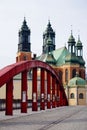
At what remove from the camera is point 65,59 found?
102 metres

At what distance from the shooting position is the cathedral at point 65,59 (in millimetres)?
95938

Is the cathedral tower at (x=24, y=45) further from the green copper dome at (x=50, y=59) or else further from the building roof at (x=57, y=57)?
the green copper dome at (x=50, y=59)

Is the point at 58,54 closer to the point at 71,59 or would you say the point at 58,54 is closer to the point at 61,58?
the point at 61,58

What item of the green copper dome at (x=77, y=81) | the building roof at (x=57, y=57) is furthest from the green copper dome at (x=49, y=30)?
the green copper dome at (x=77, y=81)

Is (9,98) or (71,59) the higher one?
(71,59)

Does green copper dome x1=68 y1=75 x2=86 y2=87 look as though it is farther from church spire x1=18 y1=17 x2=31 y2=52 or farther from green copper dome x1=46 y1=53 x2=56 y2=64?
church spire x1=18 y1=17 x2=31 y2=52

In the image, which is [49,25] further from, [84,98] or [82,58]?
[84,98]

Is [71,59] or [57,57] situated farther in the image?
[57,57]

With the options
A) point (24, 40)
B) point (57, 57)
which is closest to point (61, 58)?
point (57, 57)

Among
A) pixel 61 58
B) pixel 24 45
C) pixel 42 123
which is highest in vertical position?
pixel 24 45

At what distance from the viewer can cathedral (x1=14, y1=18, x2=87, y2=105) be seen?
315ft

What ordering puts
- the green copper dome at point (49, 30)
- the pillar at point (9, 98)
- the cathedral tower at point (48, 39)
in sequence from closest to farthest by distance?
1. the pillar at point (9, 98)
2. the cathedral tower at point (48, 39)
3. the green copper dome at point (49, 30)

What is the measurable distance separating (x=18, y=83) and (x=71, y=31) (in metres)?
23.1

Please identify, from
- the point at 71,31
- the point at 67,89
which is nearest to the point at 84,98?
the point at 67,89
